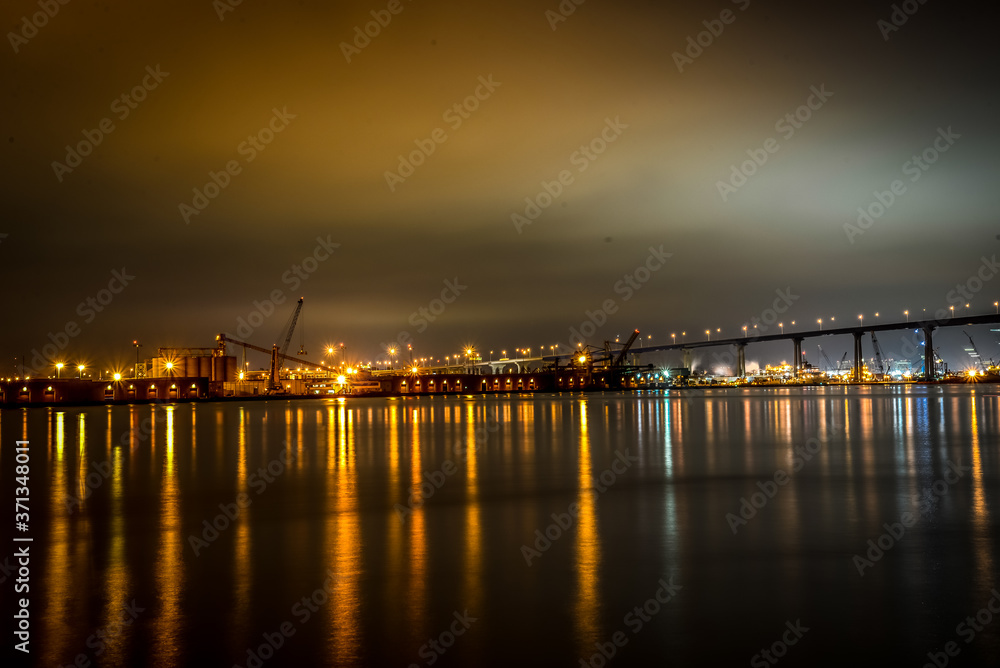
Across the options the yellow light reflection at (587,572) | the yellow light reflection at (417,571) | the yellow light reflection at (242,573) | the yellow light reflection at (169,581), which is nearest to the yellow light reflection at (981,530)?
the yellow light reflection at (587,572)

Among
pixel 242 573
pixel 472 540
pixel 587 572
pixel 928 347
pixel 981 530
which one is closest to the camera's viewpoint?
pixel 587 572

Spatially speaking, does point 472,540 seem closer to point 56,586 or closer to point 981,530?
point 56,586

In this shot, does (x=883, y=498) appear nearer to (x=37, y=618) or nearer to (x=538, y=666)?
(x=538, y=666)

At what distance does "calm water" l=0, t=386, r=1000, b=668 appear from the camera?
7.14 m

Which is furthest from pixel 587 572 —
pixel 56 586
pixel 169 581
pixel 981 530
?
pixel 981 530

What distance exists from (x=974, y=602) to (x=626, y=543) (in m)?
4.19

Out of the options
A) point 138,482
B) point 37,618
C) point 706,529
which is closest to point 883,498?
point 706,529

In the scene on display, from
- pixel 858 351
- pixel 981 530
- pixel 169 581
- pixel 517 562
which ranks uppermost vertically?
pixel 858 351

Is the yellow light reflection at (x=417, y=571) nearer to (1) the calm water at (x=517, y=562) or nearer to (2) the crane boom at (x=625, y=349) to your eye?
(1) the calm water at (x=517, y=562)

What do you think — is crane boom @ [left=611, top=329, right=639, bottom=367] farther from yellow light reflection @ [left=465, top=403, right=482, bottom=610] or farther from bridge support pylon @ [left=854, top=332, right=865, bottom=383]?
yellow light reflection @ [left=465, top=403, right=482, bottom=610]

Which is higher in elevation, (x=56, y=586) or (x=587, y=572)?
(x=56, y=586)

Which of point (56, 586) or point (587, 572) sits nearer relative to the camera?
point (56, 586)

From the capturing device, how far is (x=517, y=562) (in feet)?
33.0

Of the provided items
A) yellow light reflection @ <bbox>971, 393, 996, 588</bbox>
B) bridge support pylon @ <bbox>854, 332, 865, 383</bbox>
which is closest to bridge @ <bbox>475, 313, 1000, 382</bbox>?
bridge support pylon @ <bbox>854, 332, 865, 383</bbox>
